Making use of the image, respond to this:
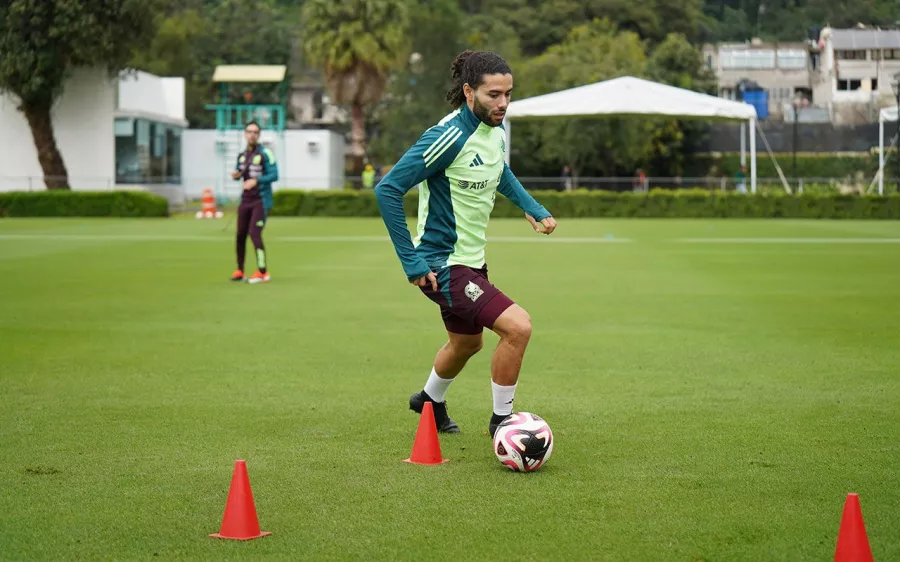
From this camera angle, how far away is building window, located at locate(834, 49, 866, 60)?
2916 inches

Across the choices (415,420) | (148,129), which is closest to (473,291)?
(415,420)

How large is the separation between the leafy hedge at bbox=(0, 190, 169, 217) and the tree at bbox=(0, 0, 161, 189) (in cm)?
646

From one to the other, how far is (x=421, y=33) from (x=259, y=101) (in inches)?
375

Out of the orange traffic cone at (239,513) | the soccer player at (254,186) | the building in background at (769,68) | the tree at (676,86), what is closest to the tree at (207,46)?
the tree at (676,86)

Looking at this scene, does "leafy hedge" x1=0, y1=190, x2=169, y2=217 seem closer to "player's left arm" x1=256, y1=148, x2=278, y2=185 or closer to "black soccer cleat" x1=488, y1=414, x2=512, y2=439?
"player's left arm" x1=256, y1=148, x2=278, y2=185

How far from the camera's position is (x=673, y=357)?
10633 millimetres

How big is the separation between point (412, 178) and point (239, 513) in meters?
2.22

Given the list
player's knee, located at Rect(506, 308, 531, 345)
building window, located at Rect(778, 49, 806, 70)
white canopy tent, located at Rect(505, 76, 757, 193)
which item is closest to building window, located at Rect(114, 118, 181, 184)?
white canopy tent, located at Rect(505, 76, 757, 193)

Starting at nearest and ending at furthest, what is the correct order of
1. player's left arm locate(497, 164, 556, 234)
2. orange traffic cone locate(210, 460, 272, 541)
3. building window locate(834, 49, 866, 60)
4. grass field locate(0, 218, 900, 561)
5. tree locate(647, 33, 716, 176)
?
orange traffic cone locate(210, 460, 272, 541), grass field locate(0, 218, 900, 561), player's left arm locate(497, 164, 556, 234), tree locate(647, 33, 716, 176), building window locate(834, 49, 866, 60)

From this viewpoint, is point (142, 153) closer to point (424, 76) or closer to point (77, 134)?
point (77, 134)

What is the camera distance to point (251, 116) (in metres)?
58.0

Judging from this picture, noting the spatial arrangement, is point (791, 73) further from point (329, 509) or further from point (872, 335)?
point (329, 509)

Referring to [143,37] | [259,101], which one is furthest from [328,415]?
[259,101]

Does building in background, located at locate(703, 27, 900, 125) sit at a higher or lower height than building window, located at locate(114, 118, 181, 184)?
higher
